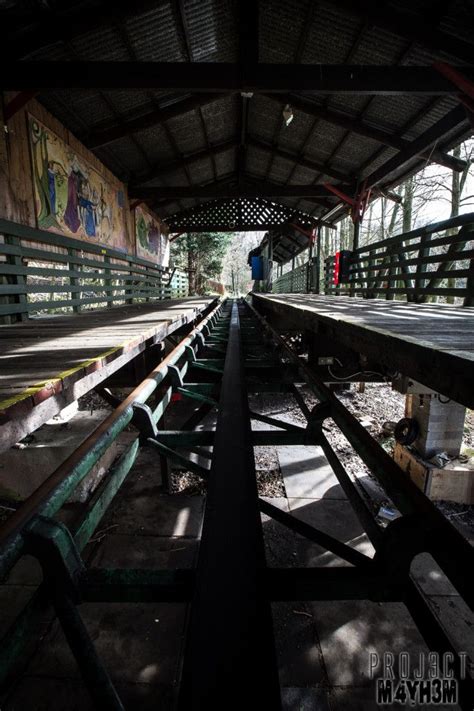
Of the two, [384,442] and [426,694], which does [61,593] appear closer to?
[426,694]

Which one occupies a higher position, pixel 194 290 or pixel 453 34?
pixel 453 34

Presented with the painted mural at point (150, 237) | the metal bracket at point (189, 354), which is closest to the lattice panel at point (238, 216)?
the painted mural at point (150, 237)

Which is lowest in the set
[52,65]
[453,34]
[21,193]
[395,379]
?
[395,379]

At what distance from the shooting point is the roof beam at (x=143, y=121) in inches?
309

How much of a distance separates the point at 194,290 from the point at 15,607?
21.0 m

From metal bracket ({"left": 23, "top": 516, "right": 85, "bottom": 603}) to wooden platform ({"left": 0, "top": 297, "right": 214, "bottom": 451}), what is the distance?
532 millimetres

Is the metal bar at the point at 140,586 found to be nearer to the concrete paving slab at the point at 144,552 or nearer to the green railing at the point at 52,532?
the green railing at the point at 52,532

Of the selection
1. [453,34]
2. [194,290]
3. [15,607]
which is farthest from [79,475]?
[194,290]

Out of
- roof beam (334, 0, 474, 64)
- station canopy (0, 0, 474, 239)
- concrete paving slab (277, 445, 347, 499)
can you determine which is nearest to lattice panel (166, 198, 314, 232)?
station canopy (0, 0, 474, 239)

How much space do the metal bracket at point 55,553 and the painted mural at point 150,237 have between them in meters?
12.1

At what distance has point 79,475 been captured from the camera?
1267 mm

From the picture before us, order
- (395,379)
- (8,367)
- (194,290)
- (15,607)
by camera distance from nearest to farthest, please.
Answer: (8,367) < (15,607) < (395,379) < (194,290)

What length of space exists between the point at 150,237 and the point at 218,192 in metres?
3.26

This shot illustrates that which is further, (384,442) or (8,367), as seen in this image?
(384,442)
